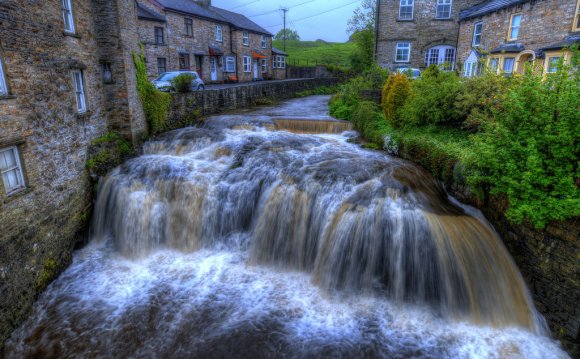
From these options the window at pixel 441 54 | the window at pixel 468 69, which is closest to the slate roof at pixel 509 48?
the window at pixel 468 69

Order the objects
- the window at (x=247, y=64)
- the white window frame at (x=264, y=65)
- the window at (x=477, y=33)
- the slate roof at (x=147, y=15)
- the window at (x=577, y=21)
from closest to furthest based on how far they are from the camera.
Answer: the window at (x=577, y=21) → the window at (x=477, y=33) → the slate roof at (x=147, y=15) → the window at (x=247, y=64) → the white window frame at (x=264, y=65)

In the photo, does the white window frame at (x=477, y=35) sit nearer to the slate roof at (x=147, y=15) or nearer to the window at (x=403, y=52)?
the window at (x=403, y=52)

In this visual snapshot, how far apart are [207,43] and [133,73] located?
74.3ft

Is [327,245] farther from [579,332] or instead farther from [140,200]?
[140,200]

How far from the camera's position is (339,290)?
8641mm

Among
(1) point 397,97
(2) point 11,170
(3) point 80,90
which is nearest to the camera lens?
(2) point 11,170

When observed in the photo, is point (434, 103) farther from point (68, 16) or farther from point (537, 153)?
point (68, 16)

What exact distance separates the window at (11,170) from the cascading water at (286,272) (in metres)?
2.71

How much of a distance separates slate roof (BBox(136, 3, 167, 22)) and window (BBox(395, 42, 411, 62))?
19.3 meters

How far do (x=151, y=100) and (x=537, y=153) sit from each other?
13625 millimetres

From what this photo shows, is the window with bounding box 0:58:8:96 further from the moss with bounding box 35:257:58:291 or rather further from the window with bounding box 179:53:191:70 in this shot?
the window with bounding box 179:53:191:70

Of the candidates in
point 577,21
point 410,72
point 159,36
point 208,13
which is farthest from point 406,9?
point 159,36

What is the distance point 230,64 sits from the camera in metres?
37.5

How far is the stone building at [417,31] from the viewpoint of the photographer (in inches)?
1156
